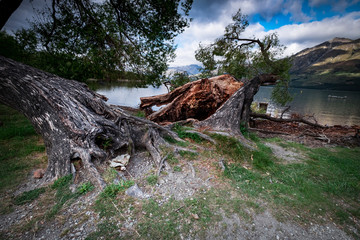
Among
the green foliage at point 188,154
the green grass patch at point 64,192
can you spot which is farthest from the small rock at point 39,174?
the green foliage at point 188,154

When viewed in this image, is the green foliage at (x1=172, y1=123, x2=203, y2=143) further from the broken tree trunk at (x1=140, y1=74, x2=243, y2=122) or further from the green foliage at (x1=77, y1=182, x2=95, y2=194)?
the green foliage at (x1=77, y1=182, x2=95, y2=194)

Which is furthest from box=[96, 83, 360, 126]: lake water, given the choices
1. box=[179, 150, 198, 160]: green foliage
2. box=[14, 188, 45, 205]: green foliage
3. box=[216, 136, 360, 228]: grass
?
box=[14, 188, 45, 205]: green foliage

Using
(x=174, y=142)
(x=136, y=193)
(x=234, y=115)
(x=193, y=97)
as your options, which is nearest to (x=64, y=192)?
(x=136, y=193)

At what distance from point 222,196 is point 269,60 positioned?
1285 cm

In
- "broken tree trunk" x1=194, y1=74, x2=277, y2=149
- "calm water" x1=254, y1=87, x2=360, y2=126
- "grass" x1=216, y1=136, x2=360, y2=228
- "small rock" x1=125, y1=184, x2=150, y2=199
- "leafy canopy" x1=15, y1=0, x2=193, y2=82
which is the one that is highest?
"leafy canopy" x1=15, y1=0, x2=193, y2=82

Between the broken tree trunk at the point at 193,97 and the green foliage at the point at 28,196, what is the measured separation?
556cm

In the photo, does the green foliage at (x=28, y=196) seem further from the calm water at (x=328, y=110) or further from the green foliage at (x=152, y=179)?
the calm water at (x=328, y=110)

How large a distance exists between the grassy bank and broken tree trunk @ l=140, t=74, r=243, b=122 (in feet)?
10.7

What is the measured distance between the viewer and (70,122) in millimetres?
4285

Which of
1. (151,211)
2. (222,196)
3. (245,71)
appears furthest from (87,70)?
(245,71)

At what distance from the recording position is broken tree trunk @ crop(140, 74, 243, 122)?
842 cm

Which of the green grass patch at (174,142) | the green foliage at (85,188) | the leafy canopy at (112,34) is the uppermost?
the leafy canopy at (112,34)

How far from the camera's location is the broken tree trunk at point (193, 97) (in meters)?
8.42

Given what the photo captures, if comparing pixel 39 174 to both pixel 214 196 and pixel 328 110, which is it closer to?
pixel 214 196
